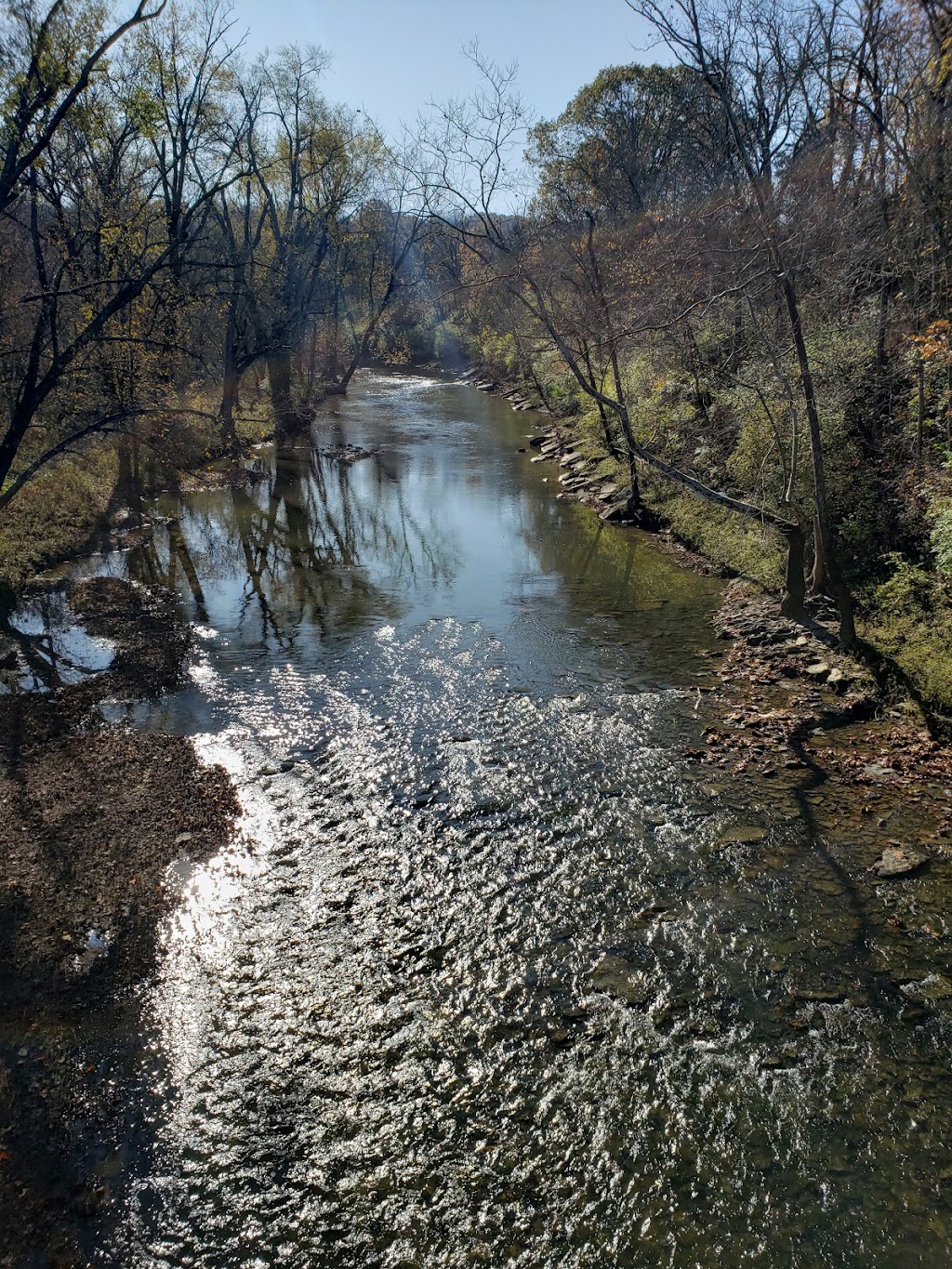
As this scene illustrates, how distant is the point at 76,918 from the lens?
22.6 feet

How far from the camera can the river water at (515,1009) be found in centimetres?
464

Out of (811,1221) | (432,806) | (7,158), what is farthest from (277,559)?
(811,1221)

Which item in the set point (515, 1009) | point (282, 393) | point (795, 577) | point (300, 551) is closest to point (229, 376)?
point (282, 393)

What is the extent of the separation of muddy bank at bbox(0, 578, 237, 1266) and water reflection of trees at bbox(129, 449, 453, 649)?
4006mm

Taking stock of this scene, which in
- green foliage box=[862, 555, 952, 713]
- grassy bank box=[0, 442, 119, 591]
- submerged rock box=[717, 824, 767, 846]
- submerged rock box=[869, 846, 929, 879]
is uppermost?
grassy bank box=[0, 442, 119, 591]

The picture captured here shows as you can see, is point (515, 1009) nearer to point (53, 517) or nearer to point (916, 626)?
point (916, 626)

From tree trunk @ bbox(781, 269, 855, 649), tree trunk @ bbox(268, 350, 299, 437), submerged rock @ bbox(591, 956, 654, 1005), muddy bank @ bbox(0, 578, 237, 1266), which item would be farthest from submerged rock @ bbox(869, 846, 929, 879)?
tree trunk @ bbox(268, 350, 299, 437)

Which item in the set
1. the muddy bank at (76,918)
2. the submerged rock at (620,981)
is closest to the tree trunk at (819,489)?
the submerged rock at (620,981)

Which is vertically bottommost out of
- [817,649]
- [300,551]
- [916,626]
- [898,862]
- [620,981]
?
[620,981]

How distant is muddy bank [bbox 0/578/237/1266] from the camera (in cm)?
486

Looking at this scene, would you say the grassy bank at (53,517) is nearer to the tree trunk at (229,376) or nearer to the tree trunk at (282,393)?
the tree trunk at (229,376)

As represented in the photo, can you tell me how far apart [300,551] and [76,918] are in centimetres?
1274

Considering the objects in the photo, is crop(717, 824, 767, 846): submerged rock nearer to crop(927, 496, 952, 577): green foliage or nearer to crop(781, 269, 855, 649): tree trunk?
crop(927, 496, 952, 577): green foliage

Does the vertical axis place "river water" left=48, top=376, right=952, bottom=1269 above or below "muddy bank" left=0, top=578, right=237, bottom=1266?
below
